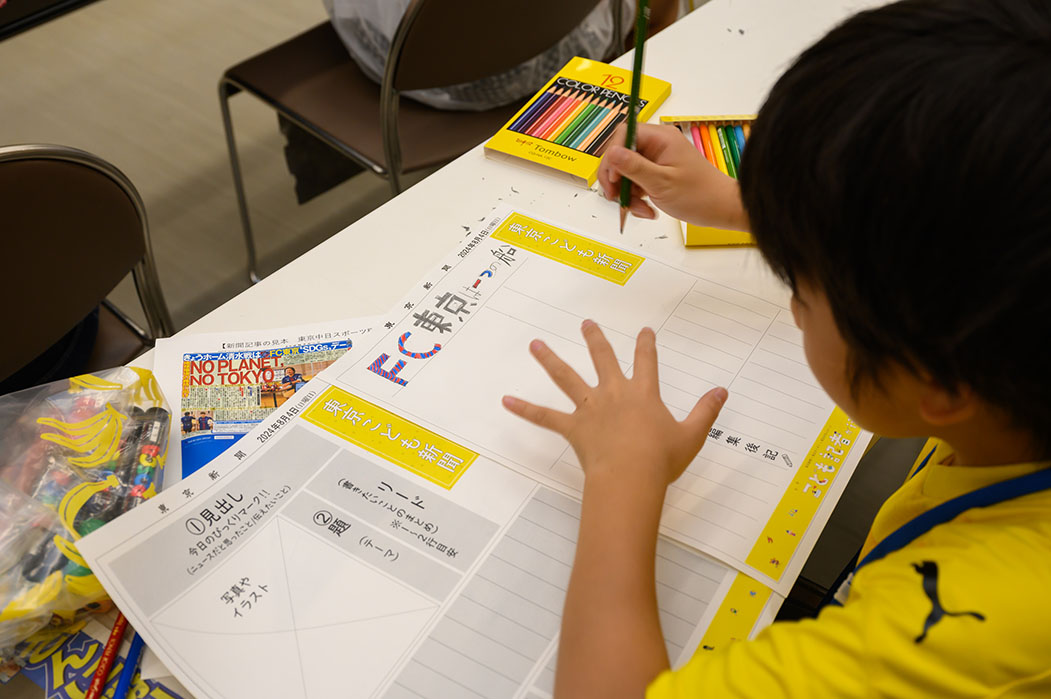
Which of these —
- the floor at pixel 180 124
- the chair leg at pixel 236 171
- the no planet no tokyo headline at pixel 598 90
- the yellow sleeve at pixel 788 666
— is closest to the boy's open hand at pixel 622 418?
the yellow sleeve at pixel 788 666

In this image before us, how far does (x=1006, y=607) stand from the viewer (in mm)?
433

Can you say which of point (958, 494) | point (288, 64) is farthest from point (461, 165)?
point (288, 64)

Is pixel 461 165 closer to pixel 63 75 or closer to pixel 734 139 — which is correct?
pixel 734 139

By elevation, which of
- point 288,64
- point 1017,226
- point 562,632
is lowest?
point 288,64

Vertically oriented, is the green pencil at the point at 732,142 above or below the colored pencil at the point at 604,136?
below

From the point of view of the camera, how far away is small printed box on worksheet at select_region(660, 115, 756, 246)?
83 centimetres

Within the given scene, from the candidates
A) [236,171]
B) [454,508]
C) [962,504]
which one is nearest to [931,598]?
[962,504]

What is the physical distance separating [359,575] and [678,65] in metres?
0.83

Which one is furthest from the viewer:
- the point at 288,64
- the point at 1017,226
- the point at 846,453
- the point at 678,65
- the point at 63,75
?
the point at 63,75

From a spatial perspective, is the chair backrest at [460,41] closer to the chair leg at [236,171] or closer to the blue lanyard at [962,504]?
the chair leg at [236,171]

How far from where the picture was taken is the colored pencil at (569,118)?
3.14ft

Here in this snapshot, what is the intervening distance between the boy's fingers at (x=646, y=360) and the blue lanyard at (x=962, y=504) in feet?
0.67

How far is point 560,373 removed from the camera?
66 centimetres

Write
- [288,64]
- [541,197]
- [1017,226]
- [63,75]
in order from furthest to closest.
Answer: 1. [63,75]
2. [288,64]
3. [541,197]
4. [1017,226]
